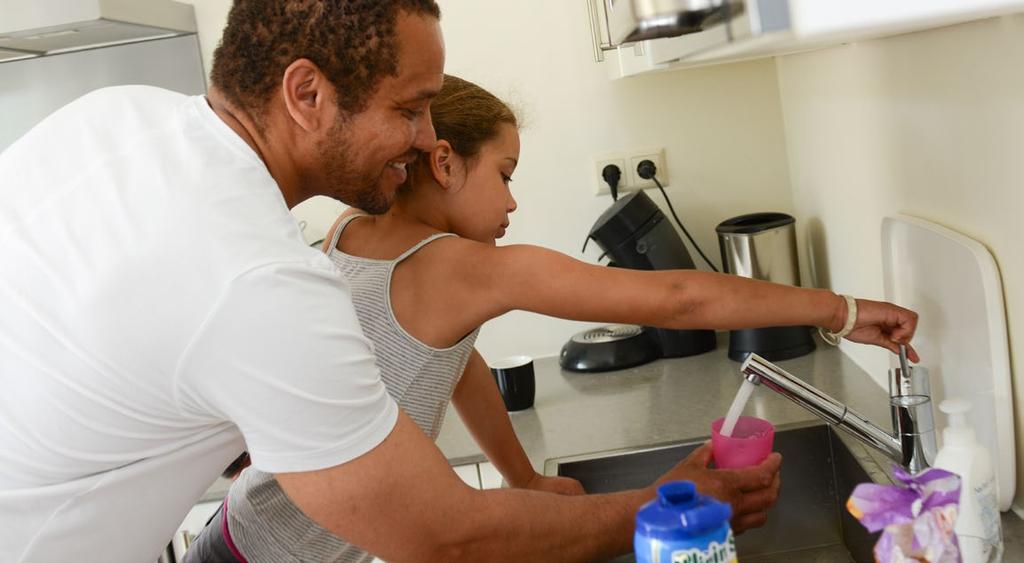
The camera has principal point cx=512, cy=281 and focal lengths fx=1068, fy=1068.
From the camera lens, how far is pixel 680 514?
2.39 ft

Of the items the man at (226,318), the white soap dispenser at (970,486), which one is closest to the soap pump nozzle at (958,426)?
the white soap dispenser at (970,486)

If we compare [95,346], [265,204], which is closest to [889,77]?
[265,204]

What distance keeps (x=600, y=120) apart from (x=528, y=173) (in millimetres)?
189

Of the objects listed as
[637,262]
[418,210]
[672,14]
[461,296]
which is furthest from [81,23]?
[672,14]

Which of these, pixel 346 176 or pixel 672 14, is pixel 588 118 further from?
pixel 672 14

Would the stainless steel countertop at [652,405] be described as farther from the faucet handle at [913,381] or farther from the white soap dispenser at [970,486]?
the white soap dispenser at [970,486]

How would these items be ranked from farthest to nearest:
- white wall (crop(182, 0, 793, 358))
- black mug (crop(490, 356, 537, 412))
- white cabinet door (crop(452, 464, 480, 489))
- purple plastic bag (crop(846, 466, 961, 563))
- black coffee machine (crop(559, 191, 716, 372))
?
white wall (crop(182, 0, 793, 358)) → black coffee machine (crop(559, 191, 716, 372)) → black mug (crop(490, 356, 537, 412)) → white cabinet door (crop(452, 464, 480, 489)) → purple plastic bag (crop(846, 466, 961, 563))

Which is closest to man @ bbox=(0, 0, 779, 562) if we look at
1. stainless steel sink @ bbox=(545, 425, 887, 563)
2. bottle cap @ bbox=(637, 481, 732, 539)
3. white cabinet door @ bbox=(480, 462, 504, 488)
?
bottle cap @ bbox=(637, 481, 732, 539)

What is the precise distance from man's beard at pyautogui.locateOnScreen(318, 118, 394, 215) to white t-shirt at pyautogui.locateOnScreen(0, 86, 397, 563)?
103 millimetres

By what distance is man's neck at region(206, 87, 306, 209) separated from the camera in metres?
1.03

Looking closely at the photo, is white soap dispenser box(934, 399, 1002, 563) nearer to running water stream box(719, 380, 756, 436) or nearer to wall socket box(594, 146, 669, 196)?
running water stream box(719, 380, 756, 436)

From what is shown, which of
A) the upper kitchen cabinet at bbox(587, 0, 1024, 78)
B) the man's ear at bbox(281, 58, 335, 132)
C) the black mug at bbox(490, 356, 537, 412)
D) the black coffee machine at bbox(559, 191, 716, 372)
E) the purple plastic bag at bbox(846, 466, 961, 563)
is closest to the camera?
the upper kitchen cabinet at bbox(587, 0, 1024, 78)

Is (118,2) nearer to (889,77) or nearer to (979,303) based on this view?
(889,77)

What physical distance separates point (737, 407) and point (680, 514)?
17.9 inches
